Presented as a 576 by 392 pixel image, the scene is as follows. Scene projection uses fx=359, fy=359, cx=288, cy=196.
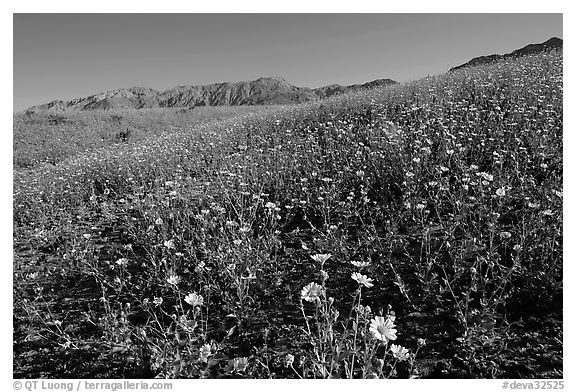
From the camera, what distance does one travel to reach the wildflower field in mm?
2086

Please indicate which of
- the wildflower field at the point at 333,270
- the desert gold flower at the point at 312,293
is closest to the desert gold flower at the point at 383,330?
the wildflower field at the point at 333,270

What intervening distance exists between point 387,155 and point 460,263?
6.92 feet

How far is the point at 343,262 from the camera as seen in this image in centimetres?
299

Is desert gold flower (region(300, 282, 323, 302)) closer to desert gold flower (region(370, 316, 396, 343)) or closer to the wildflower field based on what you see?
the wildflower field

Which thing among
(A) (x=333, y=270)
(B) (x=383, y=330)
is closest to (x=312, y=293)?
(B) (x=383, y=330)

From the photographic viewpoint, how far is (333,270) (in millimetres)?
2941

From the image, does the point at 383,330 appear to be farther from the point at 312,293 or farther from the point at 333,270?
the point at 333,270

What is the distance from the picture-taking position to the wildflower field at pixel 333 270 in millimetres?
2086

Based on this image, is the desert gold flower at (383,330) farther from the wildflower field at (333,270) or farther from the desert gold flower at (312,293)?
the desert gold flower at (312,293)
